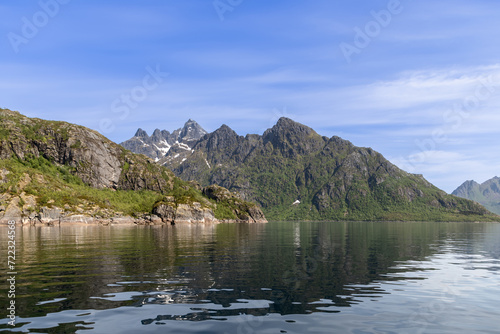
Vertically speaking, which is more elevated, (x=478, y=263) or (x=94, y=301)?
(x=94, y=301)

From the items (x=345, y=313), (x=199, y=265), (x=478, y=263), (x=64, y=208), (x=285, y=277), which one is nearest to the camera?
(x=345, y=313)

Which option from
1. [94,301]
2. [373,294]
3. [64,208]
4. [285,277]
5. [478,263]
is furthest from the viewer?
[64,208]

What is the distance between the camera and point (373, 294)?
87.6 feet

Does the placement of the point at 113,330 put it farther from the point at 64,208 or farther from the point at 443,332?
the point at 64,208

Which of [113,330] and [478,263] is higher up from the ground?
[113,330]

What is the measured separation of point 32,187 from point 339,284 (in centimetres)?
20281

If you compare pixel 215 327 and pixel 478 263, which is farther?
pixel 478 263

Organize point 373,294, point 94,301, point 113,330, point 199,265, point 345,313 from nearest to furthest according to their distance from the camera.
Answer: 1. point 113,330
2. point 345,313
3. point 94,301
4. point 373,294
5. point 199,265

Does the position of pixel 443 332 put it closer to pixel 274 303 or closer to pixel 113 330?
pixel 274 303

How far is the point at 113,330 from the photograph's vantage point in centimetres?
1767

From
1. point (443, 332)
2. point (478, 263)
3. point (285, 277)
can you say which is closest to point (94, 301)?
point (285, 277)

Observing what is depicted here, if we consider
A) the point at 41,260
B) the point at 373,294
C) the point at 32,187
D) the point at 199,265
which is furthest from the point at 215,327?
the point at 32,187

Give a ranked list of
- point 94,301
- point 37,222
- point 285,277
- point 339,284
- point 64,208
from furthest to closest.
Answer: point 64,208
point 37,222
point 285,277
point 339,284
point 94,301

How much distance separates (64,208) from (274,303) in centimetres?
18598
